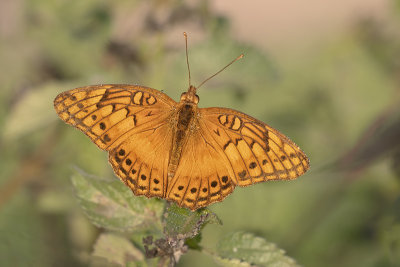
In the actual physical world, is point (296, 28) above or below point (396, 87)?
above

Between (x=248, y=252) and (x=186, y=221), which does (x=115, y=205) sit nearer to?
(x=186, y=221)

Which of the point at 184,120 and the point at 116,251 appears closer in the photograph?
the point at 116,251

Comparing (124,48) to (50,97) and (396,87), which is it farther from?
(396,87)

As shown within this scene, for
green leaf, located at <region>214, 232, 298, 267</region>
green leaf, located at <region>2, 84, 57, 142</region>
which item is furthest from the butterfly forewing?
green leaf, located at <region>2, 84, 57, 142</region>

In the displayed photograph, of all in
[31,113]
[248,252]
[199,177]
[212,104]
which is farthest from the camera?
[212,104]

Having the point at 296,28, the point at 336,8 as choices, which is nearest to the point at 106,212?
Answer: the point at 296,28

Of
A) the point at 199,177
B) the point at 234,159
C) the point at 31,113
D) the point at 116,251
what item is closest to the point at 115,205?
the point at 116,251

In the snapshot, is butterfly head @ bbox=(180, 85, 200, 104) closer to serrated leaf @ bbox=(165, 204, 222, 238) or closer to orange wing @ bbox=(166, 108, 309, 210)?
orange wing @ bbox=(166, 108, 309, 210)

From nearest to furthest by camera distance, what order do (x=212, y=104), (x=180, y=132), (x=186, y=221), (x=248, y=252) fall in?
1. (x=186, y=221)
2. (x=248, y=252)
3. (x=180, y=132)
4. (x=212, y=104)
